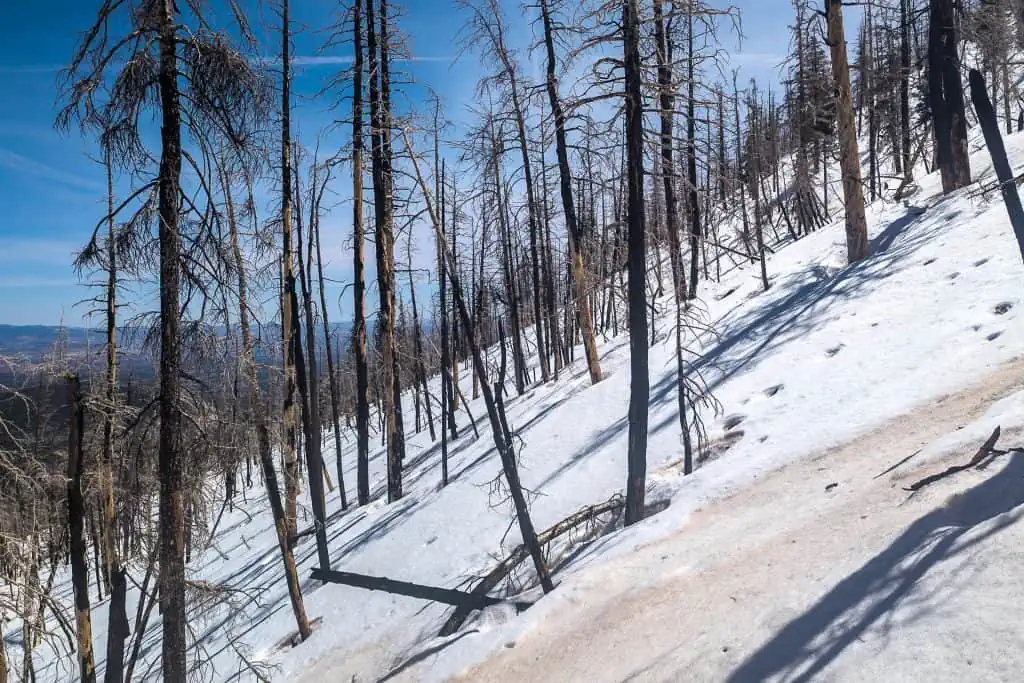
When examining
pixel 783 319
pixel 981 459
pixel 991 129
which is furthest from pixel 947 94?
pixel 981 459

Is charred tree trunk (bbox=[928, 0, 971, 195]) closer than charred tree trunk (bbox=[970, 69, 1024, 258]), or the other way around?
charred tree trunk (bbox=[970, 69, 1024, 258])

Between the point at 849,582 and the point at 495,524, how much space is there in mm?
6811

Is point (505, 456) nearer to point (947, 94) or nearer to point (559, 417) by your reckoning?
point (559, 417)

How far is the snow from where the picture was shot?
3701mm

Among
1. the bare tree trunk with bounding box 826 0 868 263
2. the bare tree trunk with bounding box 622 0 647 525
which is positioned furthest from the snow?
the bare tree trunk with bounding box 826 0 868 263

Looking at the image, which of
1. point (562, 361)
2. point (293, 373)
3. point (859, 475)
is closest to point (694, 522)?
point (859, 475)

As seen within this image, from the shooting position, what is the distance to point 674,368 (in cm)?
1254

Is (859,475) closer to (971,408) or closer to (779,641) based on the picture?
→ (971,408)

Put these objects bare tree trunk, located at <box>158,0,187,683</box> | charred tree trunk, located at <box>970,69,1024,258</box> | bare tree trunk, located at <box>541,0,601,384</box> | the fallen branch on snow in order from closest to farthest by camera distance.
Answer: the fallen branch on snow
bare tree trunk, located at <box>158,0,187,683</box>
charred tree trunk, located at <box>970,69,1024,258</box>
bare tree trunk, located at <box>541,0,601,384</box>

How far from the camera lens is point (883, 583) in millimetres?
3756

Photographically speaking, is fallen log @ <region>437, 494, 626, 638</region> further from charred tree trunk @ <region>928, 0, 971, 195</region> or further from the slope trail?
charred tree trunk @ <region>928, 0, 971, 195</region>

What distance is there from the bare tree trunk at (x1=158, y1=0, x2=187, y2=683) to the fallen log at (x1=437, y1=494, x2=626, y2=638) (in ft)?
10.6

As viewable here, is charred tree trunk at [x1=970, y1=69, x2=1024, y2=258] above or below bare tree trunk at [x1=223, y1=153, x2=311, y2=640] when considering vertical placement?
above

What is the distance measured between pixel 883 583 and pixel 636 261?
13.6 ft
